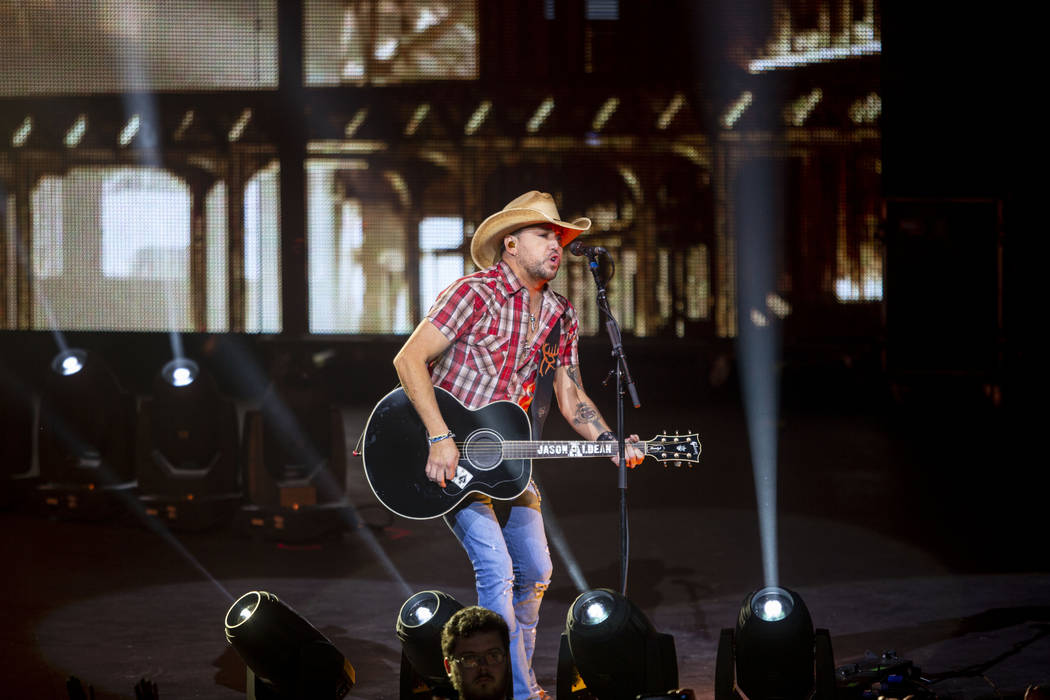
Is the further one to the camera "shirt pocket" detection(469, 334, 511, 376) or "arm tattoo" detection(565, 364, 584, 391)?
"arm tattoo" detection(565, 364, 584, 391)

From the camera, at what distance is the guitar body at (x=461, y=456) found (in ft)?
11.4

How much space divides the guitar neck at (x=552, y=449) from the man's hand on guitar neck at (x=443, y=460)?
0.57ft

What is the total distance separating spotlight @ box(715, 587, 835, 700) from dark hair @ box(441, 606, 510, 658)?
81cm

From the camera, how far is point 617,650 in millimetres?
3301

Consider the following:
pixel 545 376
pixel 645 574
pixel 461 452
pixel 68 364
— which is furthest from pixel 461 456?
pixel 68 364

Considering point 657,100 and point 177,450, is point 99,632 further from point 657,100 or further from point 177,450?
point 657,100

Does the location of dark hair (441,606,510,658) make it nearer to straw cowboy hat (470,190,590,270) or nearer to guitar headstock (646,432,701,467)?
guitar headstock (646,432,701,467)

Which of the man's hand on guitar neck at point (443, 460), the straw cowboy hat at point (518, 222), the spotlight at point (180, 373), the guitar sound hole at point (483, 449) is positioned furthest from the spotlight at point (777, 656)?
the spotlight at point (180, 373)

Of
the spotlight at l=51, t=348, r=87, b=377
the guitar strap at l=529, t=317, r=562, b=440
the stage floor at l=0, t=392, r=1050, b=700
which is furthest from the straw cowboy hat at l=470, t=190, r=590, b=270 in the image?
the spotlight at l=51, t=348, r=87, b=377

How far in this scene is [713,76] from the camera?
13453 millimetres

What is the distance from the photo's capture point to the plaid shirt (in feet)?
11.5

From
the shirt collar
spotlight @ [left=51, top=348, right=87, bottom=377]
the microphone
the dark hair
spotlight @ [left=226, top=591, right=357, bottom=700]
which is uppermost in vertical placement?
the microphone

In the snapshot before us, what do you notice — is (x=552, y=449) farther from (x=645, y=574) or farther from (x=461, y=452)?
(x=645, y=574)

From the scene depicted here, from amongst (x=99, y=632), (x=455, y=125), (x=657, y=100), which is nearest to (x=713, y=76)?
(x=657, y=100)
